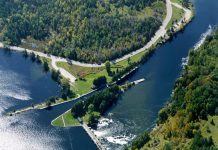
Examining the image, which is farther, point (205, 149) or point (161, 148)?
point (161, 148)

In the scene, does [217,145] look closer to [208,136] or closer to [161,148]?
[208,136]

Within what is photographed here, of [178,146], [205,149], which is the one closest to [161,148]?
[178,146]

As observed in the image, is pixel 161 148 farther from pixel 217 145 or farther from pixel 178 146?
pixel 217 145

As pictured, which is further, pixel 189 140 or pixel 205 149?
pixel 189 140

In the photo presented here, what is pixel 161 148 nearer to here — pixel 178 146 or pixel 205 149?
pixel 178 146

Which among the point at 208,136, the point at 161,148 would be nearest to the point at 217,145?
the point at 208,136
